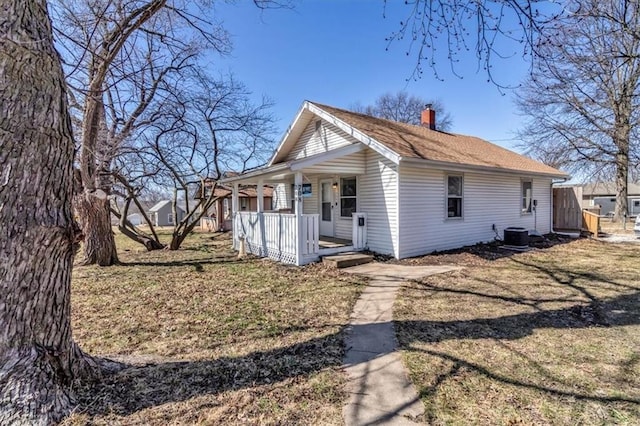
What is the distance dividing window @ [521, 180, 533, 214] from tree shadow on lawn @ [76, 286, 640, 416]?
9.68 m

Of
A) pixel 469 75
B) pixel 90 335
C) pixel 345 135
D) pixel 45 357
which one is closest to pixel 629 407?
pixel 469 75

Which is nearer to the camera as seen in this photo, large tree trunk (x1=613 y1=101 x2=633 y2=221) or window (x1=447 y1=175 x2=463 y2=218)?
window (x1=447 y1=175 x2=463 y2=218)

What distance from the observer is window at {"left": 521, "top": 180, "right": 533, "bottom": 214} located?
1341 centimetres

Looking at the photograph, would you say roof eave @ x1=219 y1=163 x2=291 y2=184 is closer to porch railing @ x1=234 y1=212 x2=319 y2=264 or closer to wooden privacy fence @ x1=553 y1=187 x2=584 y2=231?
porch railing @ x1=234 y1=212 x2=319 y2=264

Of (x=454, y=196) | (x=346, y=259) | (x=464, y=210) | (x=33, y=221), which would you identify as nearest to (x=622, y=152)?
(x=464, y=210)

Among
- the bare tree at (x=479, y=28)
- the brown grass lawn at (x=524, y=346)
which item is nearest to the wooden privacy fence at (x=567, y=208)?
A: the brown grass lawn at (x=524, y=346)

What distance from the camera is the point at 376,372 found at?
324 centimetres

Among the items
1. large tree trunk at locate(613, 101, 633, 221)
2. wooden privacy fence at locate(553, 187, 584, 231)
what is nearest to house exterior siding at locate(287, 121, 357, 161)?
wooden privacy fence at locate(553, 187, 584, 231)

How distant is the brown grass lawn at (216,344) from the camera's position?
2637 millimetres

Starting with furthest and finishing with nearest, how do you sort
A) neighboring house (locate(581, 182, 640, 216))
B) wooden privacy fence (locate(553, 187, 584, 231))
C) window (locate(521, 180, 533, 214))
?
1. neighboring house (locate(581, 182, 640, 216))
2. wooden privacy fence (locate(553, 187, 584, 231))
3. window (locate(521, 180, 533, 214))

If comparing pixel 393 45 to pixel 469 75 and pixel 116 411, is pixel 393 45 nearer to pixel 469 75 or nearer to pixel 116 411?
pixel 469 75

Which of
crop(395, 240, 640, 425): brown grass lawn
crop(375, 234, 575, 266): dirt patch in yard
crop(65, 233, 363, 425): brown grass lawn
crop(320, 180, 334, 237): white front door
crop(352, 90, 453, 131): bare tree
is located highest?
crop(352, 90, 453, 131): bare tree

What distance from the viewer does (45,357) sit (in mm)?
2551

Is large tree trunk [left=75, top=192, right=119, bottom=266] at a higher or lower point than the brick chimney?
lower
